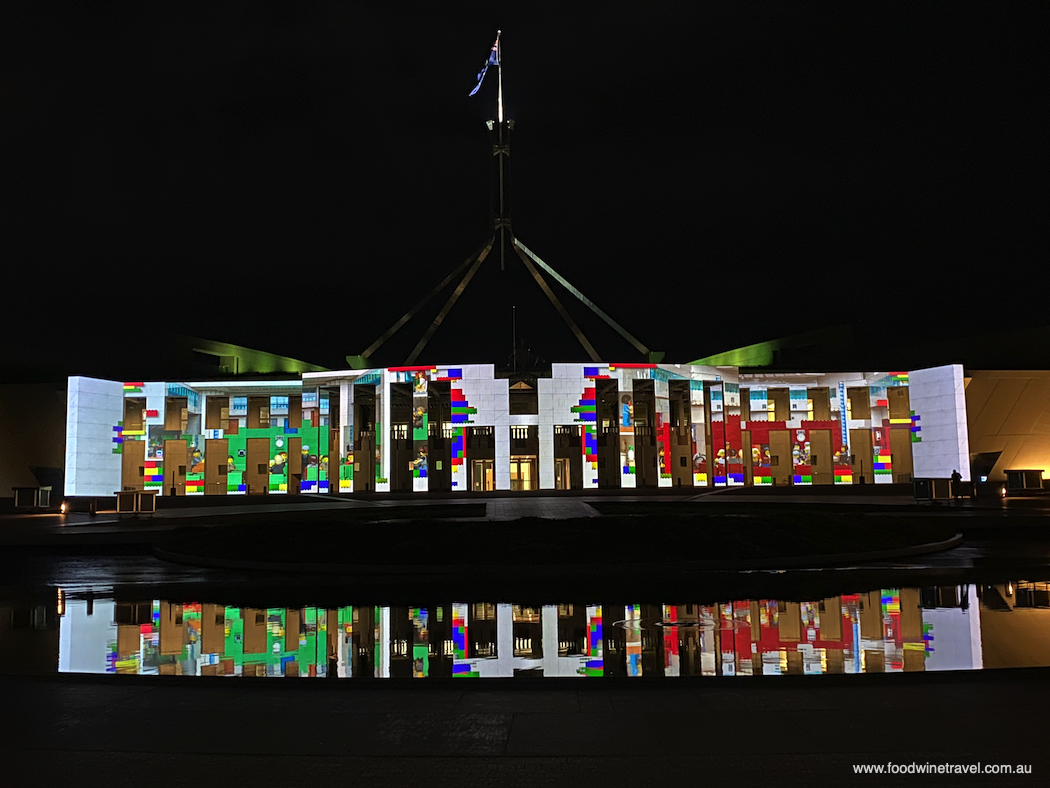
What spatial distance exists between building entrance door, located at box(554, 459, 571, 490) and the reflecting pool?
3979 centimetres

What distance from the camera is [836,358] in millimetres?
64062

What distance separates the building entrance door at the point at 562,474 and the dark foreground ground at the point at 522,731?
45150 millimetres

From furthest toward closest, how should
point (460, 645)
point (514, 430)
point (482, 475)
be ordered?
point (514, 430) < point (482, 475) < point (460, 645)

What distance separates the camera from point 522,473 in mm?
51781

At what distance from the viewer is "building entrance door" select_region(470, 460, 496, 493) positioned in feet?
163

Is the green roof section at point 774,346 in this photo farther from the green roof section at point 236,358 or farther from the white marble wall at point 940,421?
the green roof section at point 236,358

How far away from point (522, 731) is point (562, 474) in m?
47.5

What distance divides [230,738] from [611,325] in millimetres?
54851

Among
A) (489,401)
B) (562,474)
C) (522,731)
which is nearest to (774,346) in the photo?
(562,474)

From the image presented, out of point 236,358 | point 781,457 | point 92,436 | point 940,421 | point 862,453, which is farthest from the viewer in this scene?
point 236,358

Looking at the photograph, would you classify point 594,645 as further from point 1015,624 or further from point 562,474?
point 562,474

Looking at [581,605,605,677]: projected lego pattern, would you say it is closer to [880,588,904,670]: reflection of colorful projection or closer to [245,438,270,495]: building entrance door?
[880,588,904,670]: reflection of colorful projection

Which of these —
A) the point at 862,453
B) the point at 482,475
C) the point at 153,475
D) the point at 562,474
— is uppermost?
the point at 862,453

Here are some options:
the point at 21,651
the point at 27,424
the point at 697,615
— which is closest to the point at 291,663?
the point at 21,651
